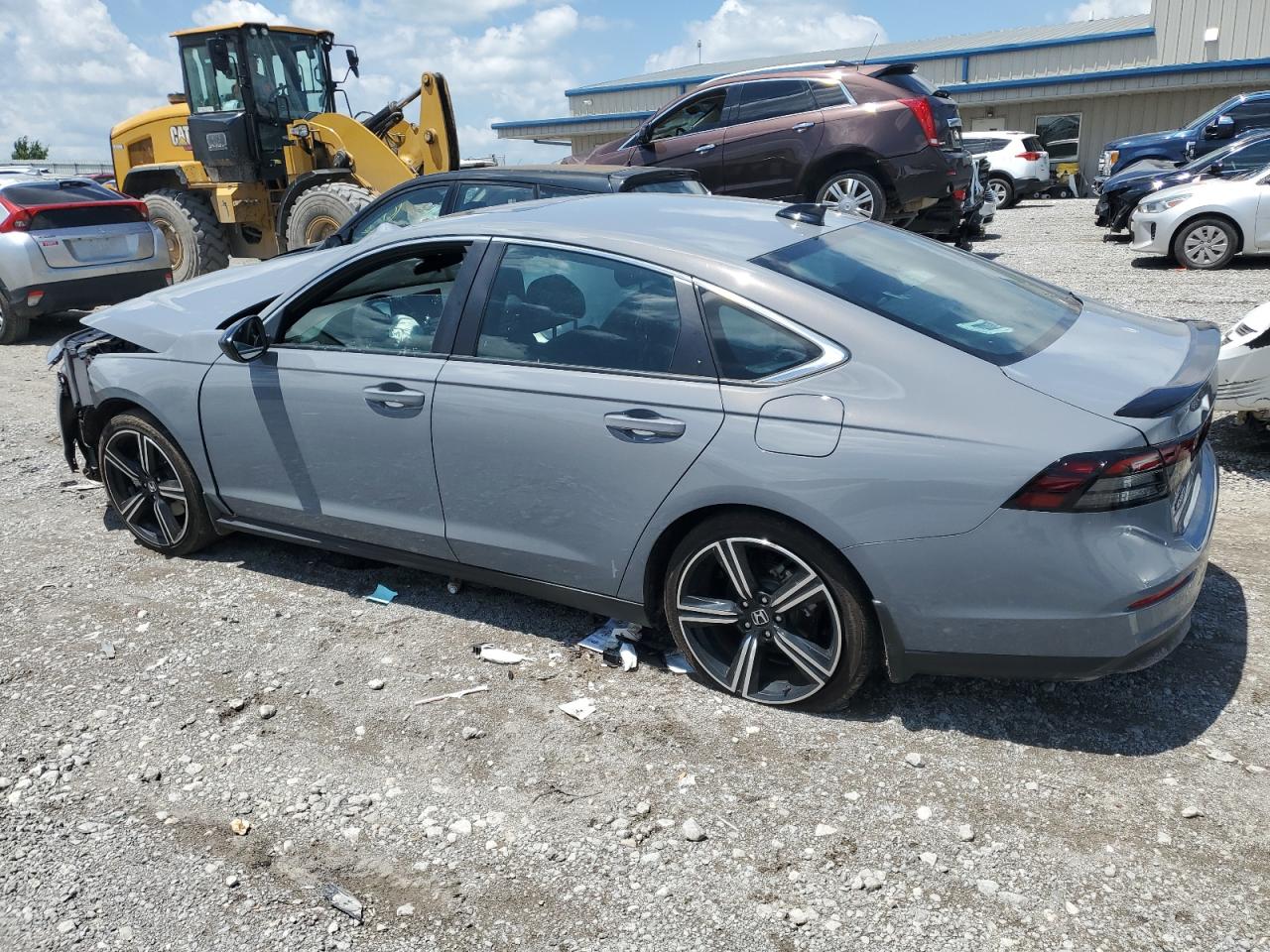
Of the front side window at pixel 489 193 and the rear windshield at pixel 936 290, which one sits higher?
the front side window at pixel 489 193

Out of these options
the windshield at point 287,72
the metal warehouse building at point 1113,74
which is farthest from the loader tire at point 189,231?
the metal warehouse building at point 1113,74

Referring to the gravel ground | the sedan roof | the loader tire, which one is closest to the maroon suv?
the loader tire

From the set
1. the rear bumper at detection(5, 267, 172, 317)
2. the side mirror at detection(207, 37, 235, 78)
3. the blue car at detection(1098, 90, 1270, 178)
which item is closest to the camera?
the rear bumper at detection(5, 267, 172, 317)

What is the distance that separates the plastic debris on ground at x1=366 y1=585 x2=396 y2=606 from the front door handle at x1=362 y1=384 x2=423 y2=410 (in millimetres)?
951

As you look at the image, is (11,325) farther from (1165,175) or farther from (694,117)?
(1165,175)

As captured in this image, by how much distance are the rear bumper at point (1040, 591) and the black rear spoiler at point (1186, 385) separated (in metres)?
0.27

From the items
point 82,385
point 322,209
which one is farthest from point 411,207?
point 322,209

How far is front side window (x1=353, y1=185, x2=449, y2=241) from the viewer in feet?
25.9

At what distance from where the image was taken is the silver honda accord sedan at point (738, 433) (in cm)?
297

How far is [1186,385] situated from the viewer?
3123 millimetres

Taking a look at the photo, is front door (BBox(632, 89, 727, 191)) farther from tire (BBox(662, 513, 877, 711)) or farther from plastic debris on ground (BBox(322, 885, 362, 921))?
plastic debris on ground (BBox(322, 885, 362, 921))

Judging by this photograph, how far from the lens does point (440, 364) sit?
12.8 ft

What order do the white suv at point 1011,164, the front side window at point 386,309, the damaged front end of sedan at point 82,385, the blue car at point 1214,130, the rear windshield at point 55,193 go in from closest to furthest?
1. the front side window at point 386,309
2. the damaged front end of sedan at point 82,385
3. the rear windshield at point 55,193
4. the blue car at point 1214,130
5. the white suv at point 1011,164

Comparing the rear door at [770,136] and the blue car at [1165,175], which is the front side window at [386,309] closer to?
the rear door at [770,136]
